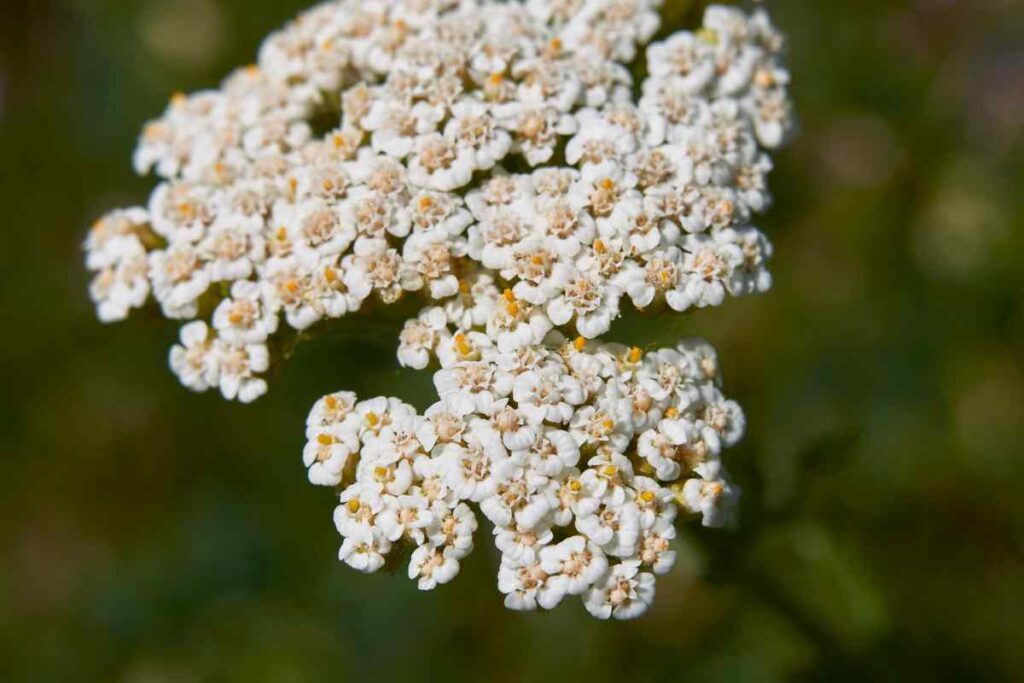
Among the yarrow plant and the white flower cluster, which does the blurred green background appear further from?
the white flower cluster

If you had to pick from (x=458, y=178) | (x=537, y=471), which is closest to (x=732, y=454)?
(x=537, y=471)

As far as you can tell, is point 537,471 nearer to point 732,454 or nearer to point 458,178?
point 458,178

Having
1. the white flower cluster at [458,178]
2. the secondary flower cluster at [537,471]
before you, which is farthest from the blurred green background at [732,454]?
the white flower cluster at [458,178]

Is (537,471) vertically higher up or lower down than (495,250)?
lower down

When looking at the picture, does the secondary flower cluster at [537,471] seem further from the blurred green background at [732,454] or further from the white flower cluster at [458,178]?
the blurred green background at [732,454]

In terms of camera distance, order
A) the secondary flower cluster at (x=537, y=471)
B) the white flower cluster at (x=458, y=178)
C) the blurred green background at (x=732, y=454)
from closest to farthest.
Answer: the secondary flower cluster at (x=537, y=471)
the white flower cluster at (x=458, y=178)
the blurred green background at (x=732, y=454)

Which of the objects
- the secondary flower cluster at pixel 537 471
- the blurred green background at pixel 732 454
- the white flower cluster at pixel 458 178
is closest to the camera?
the secondary flower cluster at pixel 537 471

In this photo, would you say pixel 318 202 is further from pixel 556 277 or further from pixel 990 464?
pixel 990 464

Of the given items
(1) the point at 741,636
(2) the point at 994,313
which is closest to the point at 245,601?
(1) the point at 741,636
